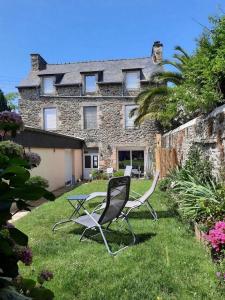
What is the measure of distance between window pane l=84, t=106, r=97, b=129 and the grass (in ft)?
54.1

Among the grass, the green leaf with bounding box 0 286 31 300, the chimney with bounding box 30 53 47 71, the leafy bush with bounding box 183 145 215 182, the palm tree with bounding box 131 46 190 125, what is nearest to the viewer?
the green leaf with bounding box 0 286 31 300

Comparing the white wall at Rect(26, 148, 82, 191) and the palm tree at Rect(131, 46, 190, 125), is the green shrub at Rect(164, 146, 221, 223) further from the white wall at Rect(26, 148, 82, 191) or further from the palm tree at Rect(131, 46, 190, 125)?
the palm tree at Rect(131, 46, 190, 125)

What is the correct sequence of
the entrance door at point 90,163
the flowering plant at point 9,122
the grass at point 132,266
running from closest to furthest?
the flowering plant at point 9,122 → the grass at point 132,266 → the entrance door at point 90,163

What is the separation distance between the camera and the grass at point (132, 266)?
349 centimetres

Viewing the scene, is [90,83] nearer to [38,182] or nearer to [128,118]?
[128,118]

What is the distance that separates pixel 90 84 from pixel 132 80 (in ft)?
8.69

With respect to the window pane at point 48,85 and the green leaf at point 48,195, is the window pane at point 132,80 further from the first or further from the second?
the green leaf at point 48,195

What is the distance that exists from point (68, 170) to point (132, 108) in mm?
5461

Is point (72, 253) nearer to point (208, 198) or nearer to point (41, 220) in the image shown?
point (208, 198)

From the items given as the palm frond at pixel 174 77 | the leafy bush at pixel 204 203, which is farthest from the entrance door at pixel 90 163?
the leafy bush at pixel 204 203

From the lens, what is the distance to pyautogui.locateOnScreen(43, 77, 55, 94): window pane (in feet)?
76.0

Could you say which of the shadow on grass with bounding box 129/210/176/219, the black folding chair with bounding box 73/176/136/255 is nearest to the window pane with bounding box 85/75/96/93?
the shadow on grass with bounding box 129/210/176/219

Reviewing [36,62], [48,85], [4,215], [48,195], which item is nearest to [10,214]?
[4,215]

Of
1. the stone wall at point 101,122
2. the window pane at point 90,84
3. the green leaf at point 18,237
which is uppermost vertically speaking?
the window pane at point 90,84
